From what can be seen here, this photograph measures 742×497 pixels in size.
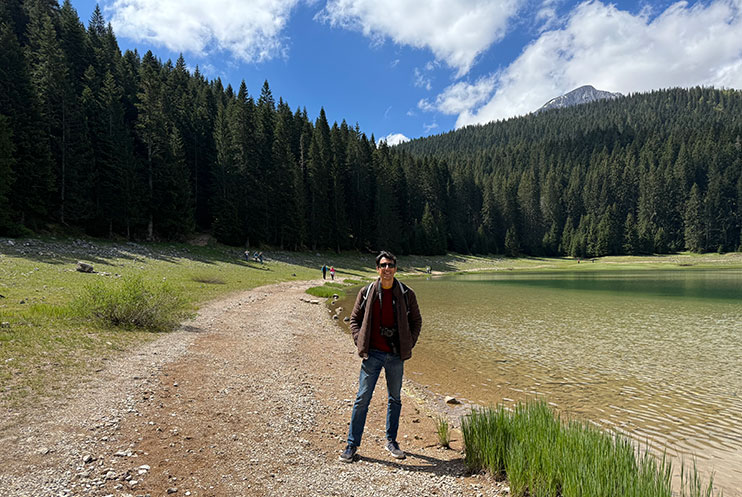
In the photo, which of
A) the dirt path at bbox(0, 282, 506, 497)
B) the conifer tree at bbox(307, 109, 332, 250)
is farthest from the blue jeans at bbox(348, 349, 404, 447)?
the conifer tree at bbox(307, 109, 332, 250)

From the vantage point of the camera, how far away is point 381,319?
5449 millimetres

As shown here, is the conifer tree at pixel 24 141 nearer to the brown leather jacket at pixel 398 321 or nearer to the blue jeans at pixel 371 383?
the brown leather jacket at pixel 398 321

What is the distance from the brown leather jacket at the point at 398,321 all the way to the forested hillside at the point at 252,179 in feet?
133

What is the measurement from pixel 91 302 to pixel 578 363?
55.0 feet

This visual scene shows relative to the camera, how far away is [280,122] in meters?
65.7

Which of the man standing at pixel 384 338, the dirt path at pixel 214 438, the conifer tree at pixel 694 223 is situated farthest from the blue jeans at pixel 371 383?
the conifer tree at pixel 694 223

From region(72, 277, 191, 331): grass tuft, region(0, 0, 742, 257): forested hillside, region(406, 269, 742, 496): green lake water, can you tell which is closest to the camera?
region(406, 269, 742, 496): green lake water

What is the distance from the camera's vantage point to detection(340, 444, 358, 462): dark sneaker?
5.28 metres

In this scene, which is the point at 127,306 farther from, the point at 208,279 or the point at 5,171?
the point at 5,171

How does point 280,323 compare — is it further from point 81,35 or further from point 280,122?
point 81,35

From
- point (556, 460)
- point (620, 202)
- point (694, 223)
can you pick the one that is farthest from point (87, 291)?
point (620, 202)

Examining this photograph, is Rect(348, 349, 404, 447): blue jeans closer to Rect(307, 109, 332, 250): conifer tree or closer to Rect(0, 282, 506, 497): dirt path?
Rect(0, 282, 506, 497): dirt path

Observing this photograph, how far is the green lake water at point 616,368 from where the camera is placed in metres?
7.26

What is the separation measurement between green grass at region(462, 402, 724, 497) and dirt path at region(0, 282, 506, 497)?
0.37 m
